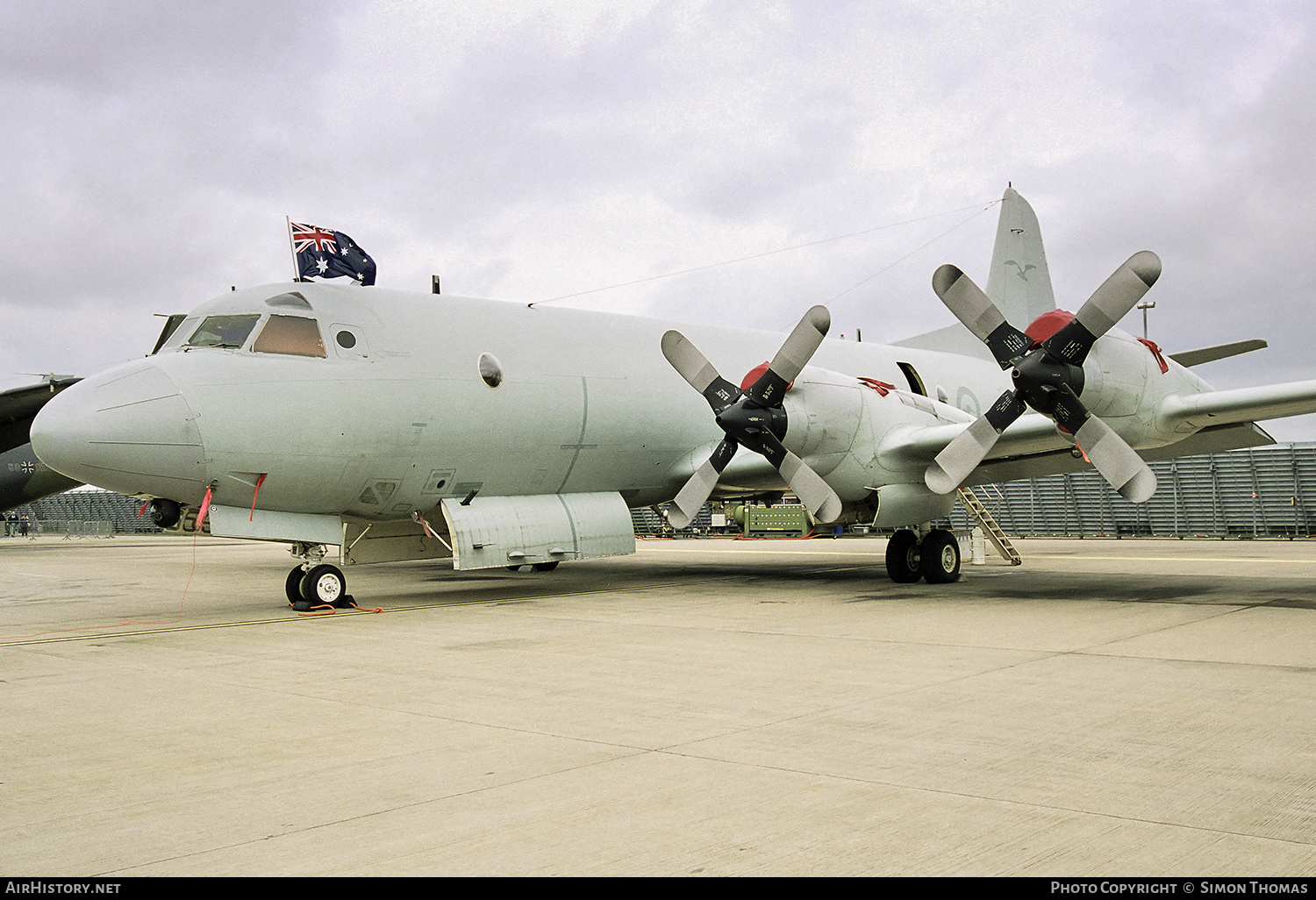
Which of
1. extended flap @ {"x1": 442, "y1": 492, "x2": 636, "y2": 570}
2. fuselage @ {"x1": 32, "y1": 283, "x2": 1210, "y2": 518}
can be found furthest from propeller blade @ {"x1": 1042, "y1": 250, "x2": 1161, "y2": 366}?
extended flap @ {"x1": 442, "y1": 492, "x2": 636, "y2": 570}

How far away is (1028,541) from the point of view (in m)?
36.1

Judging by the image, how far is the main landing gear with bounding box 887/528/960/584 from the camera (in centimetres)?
1625

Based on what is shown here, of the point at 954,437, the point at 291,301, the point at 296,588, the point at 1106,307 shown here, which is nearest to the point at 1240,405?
the point at 1106,307

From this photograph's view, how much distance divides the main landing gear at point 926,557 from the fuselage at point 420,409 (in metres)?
1.62

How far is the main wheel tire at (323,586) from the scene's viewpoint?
12.7 metres

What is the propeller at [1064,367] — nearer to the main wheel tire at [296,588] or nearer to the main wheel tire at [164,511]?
the main wheel tire at [296,588]

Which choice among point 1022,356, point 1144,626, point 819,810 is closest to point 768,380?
point 1022,356

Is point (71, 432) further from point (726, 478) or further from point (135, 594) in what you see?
point (726, 478)

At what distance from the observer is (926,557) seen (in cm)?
1628

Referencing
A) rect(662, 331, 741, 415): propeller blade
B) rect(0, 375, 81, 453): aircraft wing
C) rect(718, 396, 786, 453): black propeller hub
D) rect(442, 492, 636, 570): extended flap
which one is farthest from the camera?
rect(0, 375, 81, 453): aircraft wing

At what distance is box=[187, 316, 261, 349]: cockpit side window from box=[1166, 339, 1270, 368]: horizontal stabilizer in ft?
45.9

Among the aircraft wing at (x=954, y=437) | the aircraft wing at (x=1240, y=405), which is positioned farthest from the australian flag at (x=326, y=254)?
the aircraft wing at (x=1240, y=405)

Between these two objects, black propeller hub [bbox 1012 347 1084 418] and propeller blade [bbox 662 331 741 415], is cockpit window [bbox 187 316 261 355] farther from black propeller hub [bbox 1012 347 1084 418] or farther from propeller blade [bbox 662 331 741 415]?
black propeller hub [bbox 1012 347 1084 418]

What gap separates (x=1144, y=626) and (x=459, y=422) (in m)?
8.56
